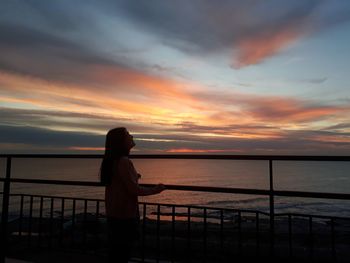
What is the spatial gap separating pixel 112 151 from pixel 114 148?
0.03 m

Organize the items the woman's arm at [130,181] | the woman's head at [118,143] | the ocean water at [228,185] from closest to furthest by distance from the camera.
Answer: the woman's arm at [130,181] → the woman's head at [118,143] → the ocean water at [228,185]

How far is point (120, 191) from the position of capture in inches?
111

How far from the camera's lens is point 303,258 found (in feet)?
44.4

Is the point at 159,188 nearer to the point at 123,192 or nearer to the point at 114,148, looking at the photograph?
the point at 123,192

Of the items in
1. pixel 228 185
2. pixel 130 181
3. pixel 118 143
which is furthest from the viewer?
pixel 228 185

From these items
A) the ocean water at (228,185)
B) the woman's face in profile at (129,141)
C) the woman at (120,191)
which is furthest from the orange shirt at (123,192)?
the ocean water at (228,185)

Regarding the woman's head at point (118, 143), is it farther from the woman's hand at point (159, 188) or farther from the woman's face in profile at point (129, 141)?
the woman's hand at point (159, 188)

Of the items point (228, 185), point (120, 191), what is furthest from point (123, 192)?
point (228, 185)

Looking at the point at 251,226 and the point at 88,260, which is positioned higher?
the point at 88,260

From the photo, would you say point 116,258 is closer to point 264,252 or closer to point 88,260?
point 88,260

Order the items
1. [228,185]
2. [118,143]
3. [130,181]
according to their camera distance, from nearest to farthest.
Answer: [130,181], [118,143], [228,185]

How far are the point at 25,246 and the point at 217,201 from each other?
3762 centimetres

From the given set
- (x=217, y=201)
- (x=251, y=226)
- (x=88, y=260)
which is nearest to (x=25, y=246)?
(x=88, y=260)

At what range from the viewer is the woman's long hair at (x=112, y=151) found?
2.84 m
